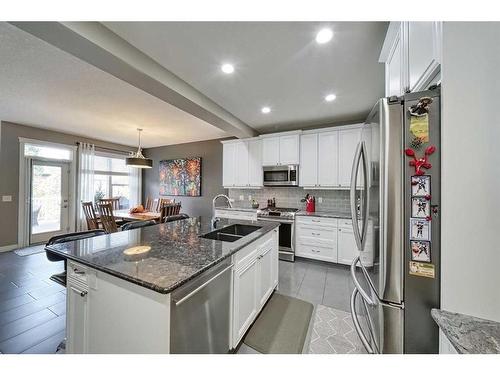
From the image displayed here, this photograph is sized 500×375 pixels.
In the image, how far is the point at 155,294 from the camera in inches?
37.4

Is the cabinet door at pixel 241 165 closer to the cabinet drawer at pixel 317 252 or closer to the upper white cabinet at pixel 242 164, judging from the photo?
the upper white cabinet at pixel 242 164

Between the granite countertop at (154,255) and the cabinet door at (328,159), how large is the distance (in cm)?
232

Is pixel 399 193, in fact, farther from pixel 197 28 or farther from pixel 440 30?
pixel 197 28

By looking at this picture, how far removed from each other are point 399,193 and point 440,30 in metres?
0.72

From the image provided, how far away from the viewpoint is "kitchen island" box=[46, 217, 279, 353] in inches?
37.5

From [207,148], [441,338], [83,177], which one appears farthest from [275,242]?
[83,177]

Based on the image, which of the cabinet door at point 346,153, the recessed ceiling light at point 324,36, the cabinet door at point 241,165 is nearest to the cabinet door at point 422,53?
the recessed ceiling light at point 324,36

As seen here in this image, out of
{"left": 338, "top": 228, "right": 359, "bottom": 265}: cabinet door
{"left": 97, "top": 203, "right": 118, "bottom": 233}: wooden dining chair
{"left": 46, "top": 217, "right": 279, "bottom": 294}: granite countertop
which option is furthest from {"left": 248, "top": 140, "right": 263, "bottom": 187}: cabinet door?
{"left": 97, "top": 203, "right": 118, "bottom": 233}: wooden dining chair

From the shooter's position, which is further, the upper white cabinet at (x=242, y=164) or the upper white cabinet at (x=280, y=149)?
the upper white cabinet at (x=242, y=164)

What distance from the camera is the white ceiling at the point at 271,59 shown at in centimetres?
161

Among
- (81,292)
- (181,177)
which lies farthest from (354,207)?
(181,177)

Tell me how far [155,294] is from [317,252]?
3027 millimetres

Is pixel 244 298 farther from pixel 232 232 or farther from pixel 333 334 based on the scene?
pixel 333 334

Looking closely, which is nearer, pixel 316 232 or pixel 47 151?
pixel 316 232
